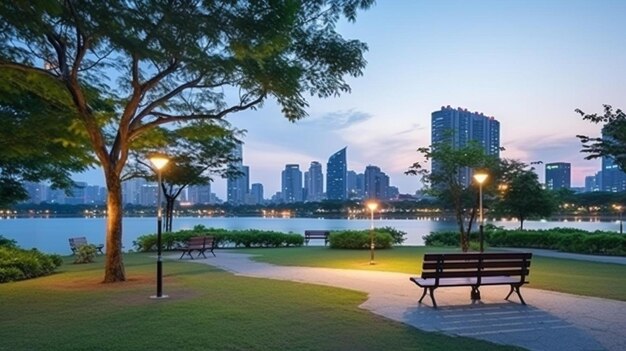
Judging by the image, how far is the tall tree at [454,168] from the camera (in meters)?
22.9

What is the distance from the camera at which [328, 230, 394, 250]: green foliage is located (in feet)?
76.7

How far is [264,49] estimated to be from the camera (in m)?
10.3

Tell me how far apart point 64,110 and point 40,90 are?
1.23m

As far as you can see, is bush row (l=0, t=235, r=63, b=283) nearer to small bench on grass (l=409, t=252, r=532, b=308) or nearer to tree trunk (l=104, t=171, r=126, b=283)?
tree trunk (l=104, t=171, r=126, b=283)

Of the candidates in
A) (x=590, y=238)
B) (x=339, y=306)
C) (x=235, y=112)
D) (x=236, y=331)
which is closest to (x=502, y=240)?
(x=590, y=238)

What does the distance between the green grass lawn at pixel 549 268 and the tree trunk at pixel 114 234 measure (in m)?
5.99

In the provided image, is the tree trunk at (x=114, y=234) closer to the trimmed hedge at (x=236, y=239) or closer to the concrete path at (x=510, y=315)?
the concrete path at (x=510, y=315)

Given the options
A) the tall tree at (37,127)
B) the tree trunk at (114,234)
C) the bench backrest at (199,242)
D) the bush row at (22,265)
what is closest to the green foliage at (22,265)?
the bush row at (22,265)

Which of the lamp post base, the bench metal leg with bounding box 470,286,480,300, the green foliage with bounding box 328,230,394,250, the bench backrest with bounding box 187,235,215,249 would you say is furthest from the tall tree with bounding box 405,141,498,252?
the lamp post base

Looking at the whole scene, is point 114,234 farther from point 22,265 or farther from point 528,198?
point 528,198

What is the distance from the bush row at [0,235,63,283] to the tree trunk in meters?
2.80

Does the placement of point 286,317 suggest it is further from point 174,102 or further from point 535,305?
point 174,102

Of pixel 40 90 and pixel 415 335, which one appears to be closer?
pixel 415 335

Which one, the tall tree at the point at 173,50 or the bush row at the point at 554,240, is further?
the bush row at the point at 554,240
